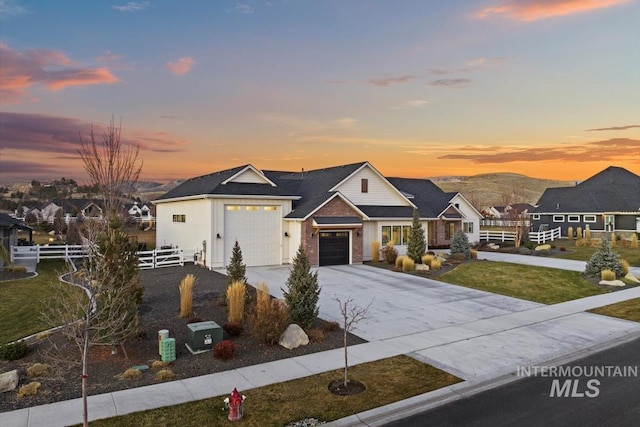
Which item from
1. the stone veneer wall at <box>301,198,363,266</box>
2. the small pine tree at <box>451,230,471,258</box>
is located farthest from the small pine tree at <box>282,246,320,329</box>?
the small pine tree at <box>451,230,471,258</box>

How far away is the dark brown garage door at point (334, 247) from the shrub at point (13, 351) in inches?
701

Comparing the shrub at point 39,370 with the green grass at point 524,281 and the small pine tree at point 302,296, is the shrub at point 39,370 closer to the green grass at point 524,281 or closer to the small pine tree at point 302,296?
the small pine tree at point 302,296

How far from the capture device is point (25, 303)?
1642 centimetres

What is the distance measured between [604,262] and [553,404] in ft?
56.6

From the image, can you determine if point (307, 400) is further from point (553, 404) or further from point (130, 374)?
point (553, 404)

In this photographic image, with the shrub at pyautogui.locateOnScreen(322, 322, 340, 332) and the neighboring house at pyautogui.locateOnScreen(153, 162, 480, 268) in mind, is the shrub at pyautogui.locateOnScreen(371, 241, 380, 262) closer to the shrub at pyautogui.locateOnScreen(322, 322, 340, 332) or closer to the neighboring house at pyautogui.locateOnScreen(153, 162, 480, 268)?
the neighboring house at pyautogui.locateOnScreen(153, 162, 480, 268)

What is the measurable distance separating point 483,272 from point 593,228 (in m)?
30.3

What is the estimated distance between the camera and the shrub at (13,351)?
9.96 metres

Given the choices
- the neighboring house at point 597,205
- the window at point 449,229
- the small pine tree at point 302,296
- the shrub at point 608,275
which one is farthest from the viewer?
the neighboring house at point 597,205

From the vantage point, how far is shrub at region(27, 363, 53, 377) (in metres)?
9.02

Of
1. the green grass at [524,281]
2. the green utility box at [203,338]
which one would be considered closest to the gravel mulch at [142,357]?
the green utility box at [203,338]

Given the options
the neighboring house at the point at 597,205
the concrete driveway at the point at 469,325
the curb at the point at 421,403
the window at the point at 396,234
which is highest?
the neighboring house at the point at 597,205

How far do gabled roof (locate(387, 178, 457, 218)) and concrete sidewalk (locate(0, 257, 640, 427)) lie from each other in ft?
50.9

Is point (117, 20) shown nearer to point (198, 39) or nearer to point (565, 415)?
point (198, 39)
